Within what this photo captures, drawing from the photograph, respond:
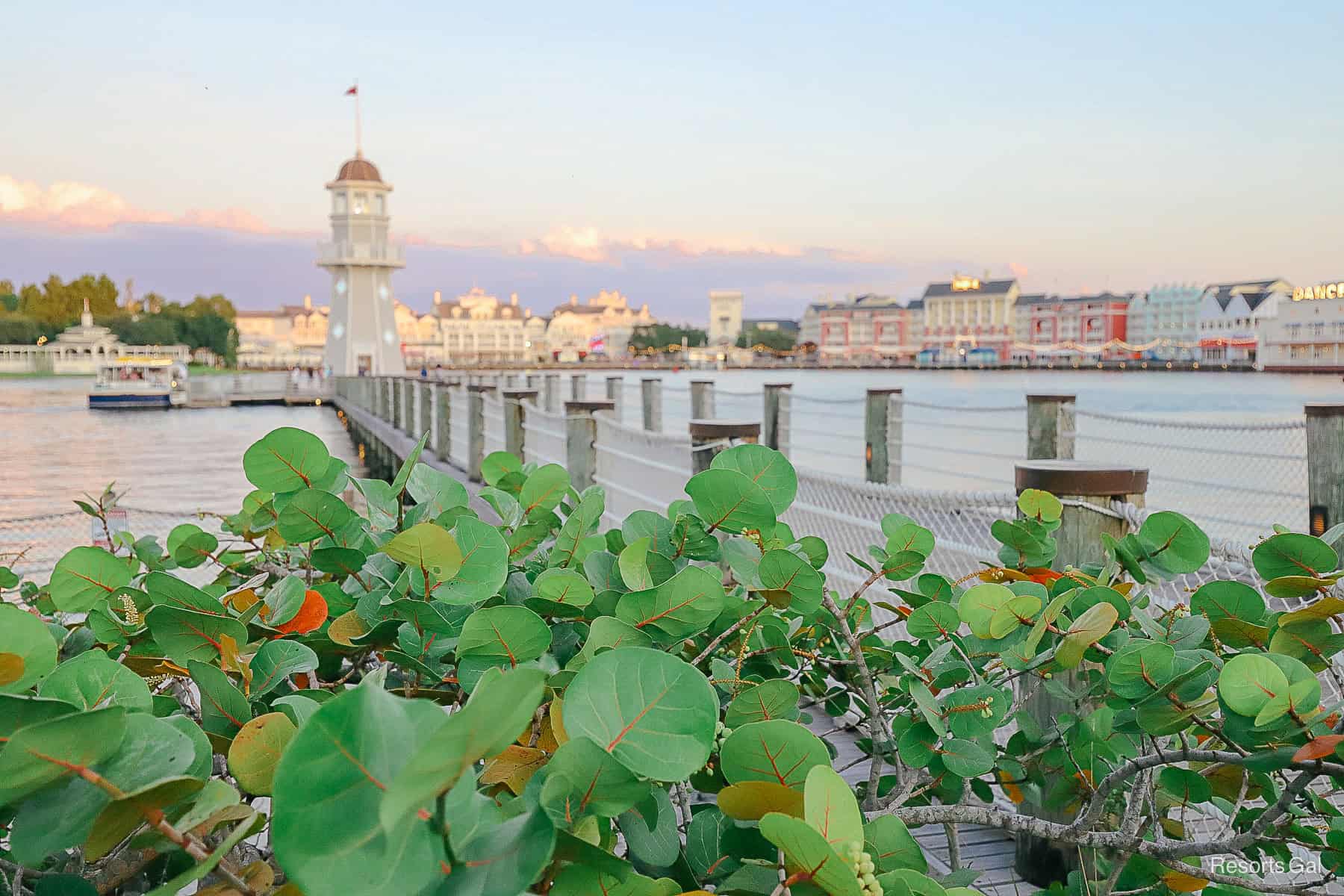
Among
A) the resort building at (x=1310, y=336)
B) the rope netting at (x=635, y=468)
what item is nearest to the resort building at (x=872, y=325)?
the resort building at (x=1310, y=336)

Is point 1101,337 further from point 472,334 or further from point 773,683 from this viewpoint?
point 773,683

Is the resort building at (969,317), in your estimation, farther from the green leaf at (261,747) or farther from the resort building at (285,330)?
the green leaf at (261,747)

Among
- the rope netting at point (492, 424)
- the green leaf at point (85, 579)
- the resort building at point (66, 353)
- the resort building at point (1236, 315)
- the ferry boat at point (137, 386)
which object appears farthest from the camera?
the resort building at point (1236, 315)

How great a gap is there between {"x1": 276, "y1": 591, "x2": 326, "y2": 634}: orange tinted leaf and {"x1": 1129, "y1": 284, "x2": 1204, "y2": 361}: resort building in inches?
5011

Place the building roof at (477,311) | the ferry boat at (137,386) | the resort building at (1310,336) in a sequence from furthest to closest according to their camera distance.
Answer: the building roof at (477,311) → the resort building at (1310,336) → the ferry boat at (137,386)

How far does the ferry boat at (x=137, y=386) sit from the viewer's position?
34125 mm

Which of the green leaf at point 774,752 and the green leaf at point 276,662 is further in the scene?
the green leaf at point 276,662

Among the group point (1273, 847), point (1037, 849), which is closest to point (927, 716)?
point (1273, 847)

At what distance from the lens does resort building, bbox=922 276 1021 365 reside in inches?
5241

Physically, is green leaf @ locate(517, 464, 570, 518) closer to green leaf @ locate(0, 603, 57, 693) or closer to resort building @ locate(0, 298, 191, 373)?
green leaf @ locate(0, 603, 57, 693)

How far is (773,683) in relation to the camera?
2.45ft

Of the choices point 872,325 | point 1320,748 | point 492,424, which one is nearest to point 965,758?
point 1320,748

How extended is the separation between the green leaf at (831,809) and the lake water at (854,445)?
4.34 metres

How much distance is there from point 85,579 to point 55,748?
2.06 ft
